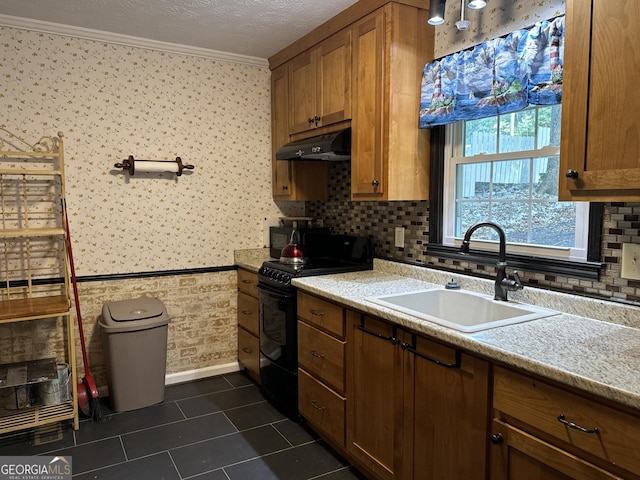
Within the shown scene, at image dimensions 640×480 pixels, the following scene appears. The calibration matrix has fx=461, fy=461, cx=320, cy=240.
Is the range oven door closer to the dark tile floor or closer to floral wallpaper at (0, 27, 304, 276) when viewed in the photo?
the dark tile floor

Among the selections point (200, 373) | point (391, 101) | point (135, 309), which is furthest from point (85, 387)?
point (391, 101)

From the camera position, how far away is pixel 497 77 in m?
2.01

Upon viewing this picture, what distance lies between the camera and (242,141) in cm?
346

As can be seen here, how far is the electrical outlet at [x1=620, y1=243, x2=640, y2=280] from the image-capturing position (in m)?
1.64

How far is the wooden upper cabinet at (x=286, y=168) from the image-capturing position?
3.32 m

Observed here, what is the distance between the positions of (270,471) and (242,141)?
7.40 ft

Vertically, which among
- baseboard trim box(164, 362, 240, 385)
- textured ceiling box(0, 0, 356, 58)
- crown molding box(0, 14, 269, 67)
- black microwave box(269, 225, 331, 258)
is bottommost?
baseboard trim box(164, 362, 240, 385)

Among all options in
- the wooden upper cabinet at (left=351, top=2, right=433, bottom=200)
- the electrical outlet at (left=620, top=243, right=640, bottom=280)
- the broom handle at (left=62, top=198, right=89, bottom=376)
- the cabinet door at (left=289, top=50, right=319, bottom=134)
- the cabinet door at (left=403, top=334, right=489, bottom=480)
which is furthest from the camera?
the cabinet door at (left=289, top=50, right=319, bottom=134)

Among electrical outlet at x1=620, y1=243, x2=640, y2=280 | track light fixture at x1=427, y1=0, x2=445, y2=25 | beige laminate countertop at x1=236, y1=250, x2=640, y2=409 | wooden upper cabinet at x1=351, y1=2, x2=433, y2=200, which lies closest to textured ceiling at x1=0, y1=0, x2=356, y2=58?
wooden upper cabinet at x1=351, y1=2, x2=433, y2=200

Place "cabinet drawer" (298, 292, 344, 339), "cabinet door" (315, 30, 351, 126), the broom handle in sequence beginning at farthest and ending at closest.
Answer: the broom handle < "cabinet door" (315, 30, 351, 126) < "cabinet drawer" (298, 292, 344, 339)

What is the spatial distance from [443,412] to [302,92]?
7.23 feet

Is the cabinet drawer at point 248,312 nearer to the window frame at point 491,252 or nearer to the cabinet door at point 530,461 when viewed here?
the window frame at point 491,252

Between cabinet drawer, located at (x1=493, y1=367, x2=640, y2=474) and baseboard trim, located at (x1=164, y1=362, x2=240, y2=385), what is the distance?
245 centimetres

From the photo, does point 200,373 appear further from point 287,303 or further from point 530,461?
point 530,461
